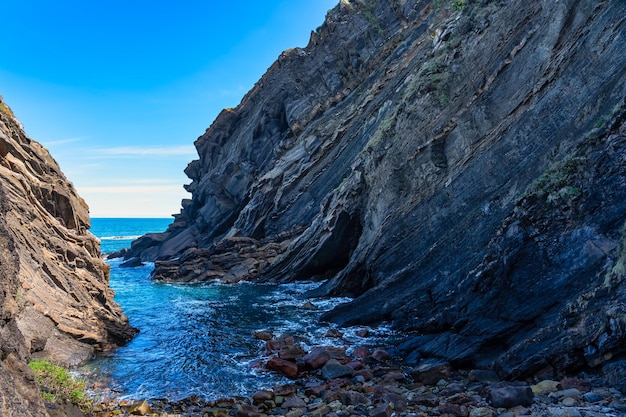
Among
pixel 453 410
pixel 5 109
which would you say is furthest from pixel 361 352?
pixel 5 109

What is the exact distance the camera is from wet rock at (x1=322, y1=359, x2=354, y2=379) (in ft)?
39.3

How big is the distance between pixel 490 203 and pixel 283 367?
9446mm

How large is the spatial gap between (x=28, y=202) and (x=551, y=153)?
19.0 meters

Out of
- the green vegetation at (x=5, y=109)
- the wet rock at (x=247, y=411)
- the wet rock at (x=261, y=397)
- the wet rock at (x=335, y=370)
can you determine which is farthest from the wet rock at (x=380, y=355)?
the green vegetation at (x=5, y=109)

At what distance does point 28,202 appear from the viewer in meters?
15.6

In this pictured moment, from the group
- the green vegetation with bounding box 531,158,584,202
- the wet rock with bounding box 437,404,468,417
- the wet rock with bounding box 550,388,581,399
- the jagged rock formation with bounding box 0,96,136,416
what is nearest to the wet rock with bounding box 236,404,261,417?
the wet rock with bounding box 437,404,468,417

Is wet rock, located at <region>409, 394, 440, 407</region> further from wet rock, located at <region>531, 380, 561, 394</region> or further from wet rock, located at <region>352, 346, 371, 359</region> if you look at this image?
wet rock, located at <region>352, 346, 371, 359</region>

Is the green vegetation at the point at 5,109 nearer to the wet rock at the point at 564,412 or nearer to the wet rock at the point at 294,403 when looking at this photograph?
the wet rock at the point at 294,403

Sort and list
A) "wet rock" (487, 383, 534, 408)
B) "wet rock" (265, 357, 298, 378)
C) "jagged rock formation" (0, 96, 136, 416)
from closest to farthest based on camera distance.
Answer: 1. "wet rock" (487, 383, 534, 408)
2. "wet rock" (265, 357, 298, 378)
3. "jagged rock formation" (0, 96, 136, 416)

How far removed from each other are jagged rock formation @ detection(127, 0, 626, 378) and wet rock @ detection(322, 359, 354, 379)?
7.93ft

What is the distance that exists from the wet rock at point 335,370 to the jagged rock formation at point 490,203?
7.93ft

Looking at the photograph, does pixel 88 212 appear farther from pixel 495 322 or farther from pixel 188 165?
pixel 188 165

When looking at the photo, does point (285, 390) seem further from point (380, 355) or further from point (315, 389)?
point (380, 355)

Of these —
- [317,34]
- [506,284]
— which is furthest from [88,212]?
[317,34]
